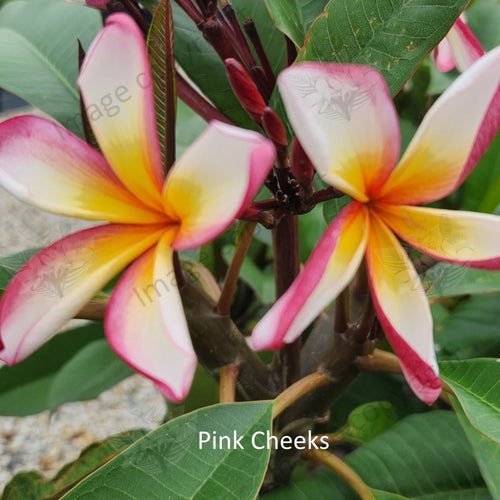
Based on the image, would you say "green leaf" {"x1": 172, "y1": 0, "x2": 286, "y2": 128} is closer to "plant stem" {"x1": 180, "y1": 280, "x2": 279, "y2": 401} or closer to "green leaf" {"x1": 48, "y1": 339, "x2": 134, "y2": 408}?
"plant stem" {"x1": 180, "y1": 280, "x2": 279, "y2": 401}

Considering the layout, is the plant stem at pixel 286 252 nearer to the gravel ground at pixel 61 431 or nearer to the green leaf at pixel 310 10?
the green leaf at pixel 310 10

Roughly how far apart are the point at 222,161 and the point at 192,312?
227mm

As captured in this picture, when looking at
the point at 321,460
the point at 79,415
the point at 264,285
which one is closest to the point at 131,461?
the point at 321,460

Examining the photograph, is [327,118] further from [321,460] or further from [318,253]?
[321,460]

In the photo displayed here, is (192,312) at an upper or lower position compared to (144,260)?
lower

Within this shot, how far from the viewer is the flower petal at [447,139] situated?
300mm

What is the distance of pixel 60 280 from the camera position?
34 cm

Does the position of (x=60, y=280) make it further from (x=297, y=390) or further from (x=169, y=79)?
(x=297, y=390)

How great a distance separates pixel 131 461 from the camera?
0.43m

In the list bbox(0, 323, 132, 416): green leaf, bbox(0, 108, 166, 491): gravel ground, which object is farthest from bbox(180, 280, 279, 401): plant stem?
bbox(0, 108, 166, 491): gravel ground

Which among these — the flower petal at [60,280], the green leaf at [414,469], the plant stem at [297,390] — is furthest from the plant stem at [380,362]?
the flower petal at [60,280]

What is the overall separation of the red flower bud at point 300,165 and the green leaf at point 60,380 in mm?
447

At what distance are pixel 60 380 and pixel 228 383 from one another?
0.30 m

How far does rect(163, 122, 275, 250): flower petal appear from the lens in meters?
0.27
